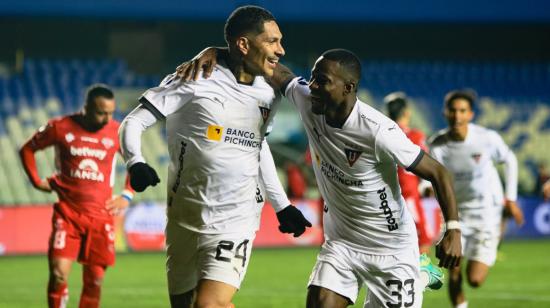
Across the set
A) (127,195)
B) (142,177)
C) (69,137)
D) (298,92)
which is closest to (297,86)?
(298,92)

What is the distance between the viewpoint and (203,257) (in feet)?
20.4

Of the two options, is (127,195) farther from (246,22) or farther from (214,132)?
(246,22)

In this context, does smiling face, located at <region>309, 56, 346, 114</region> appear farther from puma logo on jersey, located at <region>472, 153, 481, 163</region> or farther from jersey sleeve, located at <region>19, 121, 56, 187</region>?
puma logo on jersey, located at <region>472, 153, 481, 163</region>

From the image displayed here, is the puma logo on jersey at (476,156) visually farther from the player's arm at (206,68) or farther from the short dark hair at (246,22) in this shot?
the short dark hair at (246,22)

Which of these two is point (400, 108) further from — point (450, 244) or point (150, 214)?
point (150, 214)

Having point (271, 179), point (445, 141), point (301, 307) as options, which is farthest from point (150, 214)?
point (271, 179)

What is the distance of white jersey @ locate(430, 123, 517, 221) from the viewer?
1063cm

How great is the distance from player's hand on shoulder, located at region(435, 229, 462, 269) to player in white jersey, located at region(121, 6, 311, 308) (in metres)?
1.20

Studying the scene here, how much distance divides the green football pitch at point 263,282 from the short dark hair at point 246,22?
569cm

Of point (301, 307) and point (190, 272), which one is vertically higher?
point (190, 272)

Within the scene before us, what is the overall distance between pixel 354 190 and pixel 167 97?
125 centimetres

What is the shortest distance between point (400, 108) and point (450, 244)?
523 centimetres

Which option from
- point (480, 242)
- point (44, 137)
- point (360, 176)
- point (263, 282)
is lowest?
point (263, 282)

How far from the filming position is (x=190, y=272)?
6379 mm
